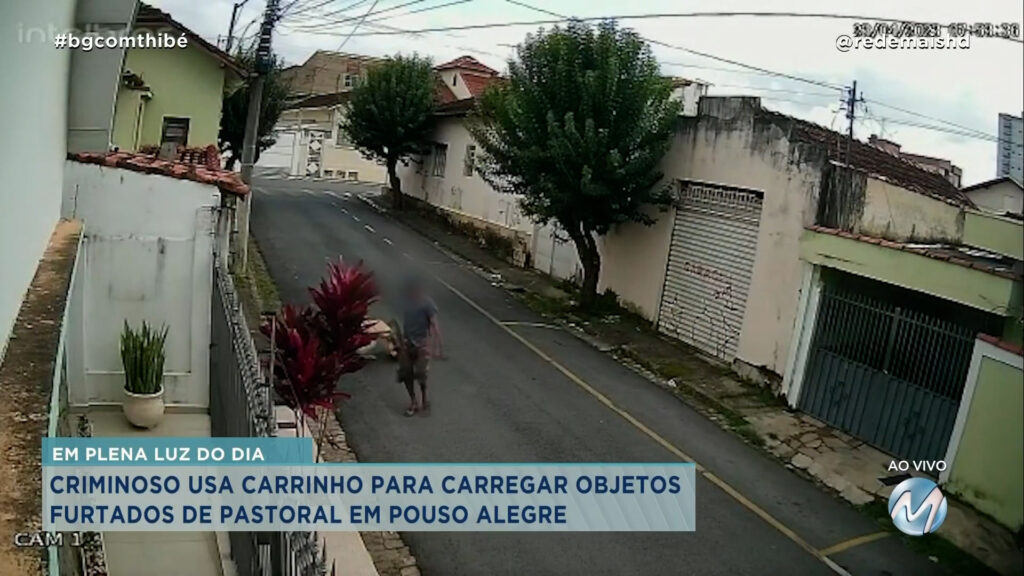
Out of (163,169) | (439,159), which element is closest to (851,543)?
(163,169)

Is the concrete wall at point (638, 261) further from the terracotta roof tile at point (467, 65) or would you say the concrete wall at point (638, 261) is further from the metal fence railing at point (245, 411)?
the terracotta roof tile at point (467, 65)

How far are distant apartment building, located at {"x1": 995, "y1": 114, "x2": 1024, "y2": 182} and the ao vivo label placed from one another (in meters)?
6.45

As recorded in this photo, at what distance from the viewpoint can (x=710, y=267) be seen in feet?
41.4

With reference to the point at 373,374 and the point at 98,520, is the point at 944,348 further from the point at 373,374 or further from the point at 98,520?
the point at 98,520

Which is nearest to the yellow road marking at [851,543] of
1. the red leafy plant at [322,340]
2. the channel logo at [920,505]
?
the channel logo at [920,505]

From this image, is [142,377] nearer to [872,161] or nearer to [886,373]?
[886,373]

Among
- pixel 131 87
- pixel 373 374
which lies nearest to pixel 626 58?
pixel 373 374

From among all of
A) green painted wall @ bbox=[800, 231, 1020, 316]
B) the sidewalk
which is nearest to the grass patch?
the sidewalk

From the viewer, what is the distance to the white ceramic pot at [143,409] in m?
7.14

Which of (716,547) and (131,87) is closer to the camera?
(716,547)

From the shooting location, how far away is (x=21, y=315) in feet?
15.0

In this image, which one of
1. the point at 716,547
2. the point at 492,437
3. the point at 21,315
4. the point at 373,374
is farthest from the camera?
the point at 373,374

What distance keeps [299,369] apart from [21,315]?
67.2 inches

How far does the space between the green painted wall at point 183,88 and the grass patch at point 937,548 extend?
551 inches
